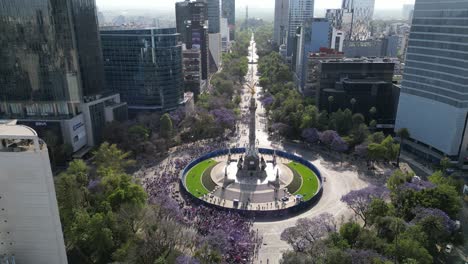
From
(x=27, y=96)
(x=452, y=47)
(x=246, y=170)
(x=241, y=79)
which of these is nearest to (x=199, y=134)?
(x=246, y=170)

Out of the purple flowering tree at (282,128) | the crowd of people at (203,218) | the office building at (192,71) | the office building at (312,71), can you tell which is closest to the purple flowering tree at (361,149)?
the purple flowering tree at (282,128)

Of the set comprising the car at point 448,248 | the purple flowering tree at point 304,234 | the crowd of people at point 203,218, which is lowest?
the car at point 448,248

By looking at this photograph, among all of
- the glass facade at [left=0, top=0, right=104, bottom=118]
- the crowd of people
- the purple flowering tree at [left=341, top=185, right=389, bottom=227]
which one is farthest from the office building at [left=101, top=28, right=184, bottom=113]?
the purple flowering tree at [left=341, top=185, right=389, bottom=227]

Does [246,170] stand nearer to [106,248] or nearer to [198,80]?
[106,248]

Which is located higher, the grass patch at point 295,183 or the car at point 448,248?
the grass patch at point 295,183

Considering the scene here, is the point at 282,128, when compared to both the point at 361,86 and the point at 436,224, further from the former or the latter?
the point at 436,224

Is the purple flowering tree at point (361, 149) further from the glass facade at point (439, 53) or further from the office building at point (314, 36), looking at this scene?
the office building at point (314, 36)

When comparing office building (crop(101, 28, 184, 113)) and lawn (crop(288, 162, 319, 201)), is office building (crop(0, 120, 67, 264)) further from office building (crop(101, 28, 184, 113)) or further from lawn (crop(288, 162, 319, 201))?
office building (crop(101, 28, 184, 113))
